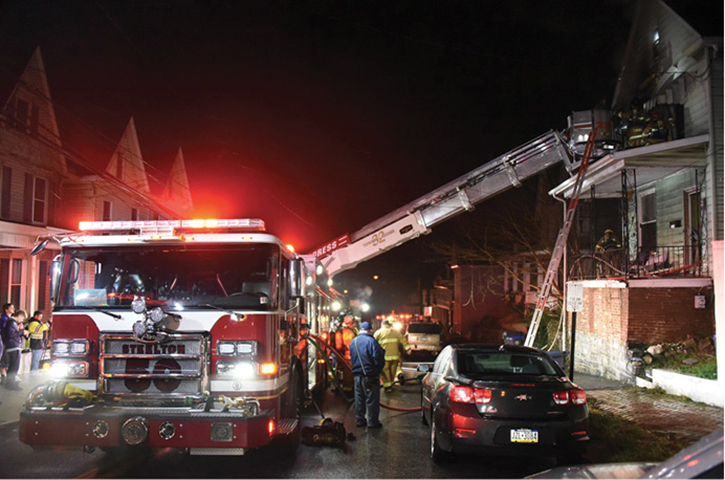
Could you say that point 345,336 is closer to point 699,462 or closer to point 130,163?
point 699,462

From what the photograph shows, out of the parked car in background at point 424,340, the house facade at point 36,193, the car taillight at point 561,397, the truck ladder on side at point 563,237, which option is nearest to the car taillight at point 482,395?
the car taillight at point 561,397

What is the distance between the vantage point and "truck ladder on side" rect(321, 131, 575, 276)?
13781 mm

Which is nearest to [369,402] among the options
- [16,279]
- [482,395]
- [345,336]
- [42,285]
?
[482,395]

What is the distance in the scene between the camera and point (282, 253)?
275 inches

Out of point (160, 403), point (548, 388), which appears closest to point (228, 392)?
point (160, 403)

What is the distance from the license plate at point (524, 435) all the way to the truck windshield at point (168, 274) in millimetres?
2934

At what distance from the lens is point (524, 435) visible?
6.05 metres

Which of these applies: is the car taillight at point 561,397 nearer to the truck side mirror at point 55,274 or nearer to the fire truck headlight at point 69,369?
the fire truck headlight at point 69,369

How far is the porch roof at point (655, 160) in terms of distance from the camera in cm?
1306

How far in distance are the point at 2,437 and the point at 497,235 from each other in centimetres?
1912

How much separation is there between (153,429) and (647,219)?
15149 millimetres

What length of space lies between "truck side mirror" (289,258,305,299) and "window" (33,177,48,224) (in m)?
15.3

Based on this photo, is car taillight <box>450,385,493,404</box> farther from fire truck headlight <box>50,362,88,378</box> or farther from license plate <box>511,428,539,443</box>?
fire truck headlight <box>50,362,88,378</box>

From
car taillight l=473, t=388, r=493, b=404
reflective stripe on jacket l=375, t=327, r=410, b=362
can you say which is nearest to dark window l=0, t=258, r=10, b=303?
reflective stripe on jacket l=375, t=327, r=410, b=362
